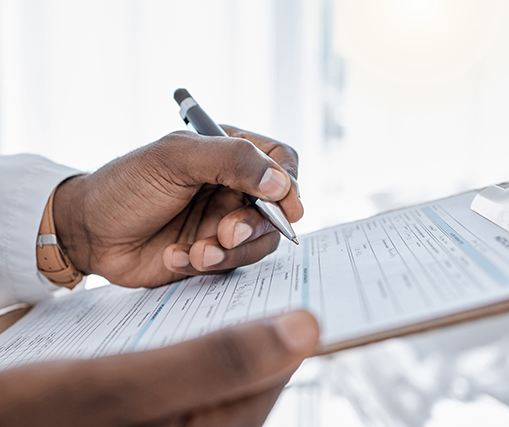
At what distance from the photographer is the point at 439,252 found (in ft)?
1.24

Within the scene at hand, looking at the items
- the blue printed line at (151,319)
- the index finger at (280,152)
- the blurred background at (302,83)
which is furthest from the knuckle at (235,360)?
the blurred background at (302,83)

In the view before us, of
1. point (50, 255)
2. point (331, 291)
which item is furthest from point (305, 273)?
point (50, 255)

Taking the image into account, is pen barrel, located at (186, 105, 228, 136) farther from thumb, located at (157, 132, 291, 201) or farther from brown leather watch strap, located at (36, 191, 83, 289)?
brown leather watch strap, located at (36, 191, 83, 289)

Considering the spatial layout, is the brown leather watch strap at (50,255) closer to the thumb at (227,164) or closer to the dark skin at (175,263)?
the dark skin at (175,263)

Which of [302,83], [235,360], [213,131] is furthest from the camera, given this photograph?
[302,83]

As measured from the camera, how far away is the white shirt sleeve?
0.61 metres

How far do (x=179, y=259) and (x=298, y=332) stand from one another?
31cm

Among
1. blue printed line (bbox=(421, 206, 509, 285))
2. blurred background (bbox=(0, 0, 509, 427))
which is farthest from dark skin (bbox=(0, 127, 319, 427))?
blurred background (bbox=(0, 0, 509, 427))

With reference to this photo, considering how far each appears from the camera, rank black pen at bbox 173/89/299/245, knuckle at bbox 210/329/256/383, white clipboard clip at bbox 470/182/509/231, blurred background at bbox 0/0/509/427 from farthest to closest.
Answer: blurred background at bbox 0/0/509/427
black pen at bbox 173/89/299/245
white clipboard clip at bbox 470/182/509/231
knuckle at bbox 210/329/256/383

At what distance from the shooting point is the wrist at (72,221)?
2.01 ft

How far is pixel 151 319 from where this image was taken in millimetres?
404

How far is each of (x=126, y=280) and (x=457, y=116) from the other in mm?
798

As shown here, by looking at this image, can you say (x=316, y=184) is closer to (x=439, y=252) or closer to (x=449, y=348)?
(x=449, y=348)

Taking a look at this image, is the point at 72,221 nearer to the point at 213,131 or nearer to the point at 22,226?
the point at 22,226
